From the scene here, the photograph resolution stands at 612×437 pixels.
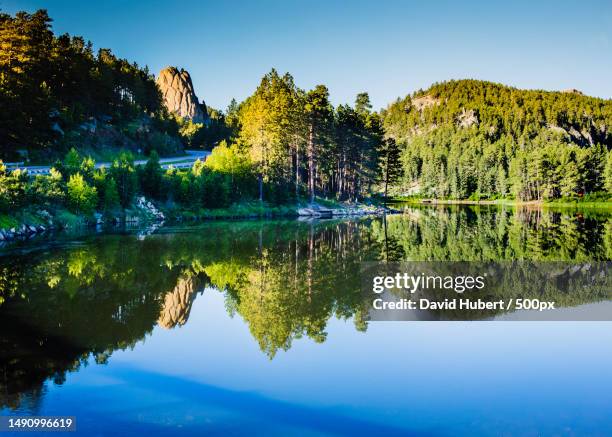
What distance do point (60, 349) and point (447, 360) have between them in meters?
8.04

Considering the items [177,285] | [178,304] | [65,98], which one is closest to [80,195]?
[177,285]

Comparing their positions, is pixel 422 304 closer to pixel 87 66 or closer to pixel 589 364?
pixel 589 364

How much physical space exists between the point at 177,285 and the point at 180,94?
12604 centimetres

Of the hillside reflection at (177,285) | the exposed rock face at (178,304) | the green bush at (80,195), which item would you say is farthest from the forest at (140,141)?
the exposed rock face at (178,304)

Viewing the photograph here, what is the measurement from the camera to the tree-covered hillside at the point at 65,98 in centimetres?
5212

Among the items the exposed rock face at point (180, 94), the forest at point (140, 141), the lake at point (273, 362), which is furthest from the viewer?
the exposed rock face at point (180, 94)

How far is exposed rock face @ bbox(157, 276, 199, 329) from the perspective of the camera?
12.9 metres

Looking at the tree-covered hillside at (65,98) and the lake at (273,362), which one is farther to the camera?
the tree-covered hillside at (65,98)

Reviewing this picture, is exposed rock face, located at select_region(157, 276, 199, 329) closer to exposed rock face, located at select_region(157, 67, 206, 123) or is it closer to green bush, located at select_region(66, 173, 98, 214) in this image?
green bush, located at select_region(66, 173, 98, 214)

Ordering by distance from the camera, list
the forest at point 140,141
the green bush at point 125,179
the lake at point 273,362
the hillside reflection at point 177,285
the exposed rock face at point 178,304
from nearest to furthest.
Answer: the lake at point 273,362, the hillside reflection at point 177,285, the exposed rock face at point 178,304, the forest at point 140,141, the green bush at point 125,179

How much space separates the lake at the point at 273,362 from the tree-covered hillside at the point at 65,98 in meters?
40.7

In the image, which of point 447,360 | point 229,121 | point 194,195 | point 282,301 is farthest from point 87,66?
point 447,360

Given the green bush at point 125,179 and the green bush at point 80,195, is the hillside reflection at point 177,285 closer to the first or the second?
the green bush at point 80,195

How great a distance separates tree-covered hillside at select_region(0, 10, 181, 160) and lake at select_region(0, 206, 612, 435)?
4075 centimetres
